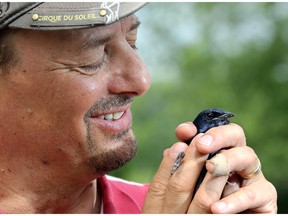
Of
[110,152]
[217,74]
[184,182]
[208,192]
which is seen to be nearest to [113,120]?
[110,152]

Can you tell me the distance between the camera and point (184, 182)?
2.53 metres

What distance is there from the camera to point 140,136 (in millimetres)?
19750

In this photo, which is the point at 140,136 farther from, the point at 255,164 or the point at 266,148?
the point at 255,164

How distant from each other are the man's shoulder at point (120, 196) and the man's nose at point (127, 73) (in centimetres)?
62

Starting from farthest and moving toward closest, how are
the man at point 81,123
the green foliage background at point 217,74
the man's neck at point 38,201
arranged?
the green foliage background at point 217,74, the man's neck at point 38,201, the man at point 81,123

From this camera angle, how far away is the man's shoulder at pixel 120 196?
310 cm

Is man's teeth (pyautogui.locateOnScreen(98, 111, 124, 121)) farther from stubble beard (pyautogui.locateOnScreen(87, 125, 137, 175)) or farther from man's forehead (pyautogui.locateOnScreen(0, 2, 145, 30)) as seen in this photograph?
man's forehead (pyautogui.locateOnScreen(0, 2, 145, 30))

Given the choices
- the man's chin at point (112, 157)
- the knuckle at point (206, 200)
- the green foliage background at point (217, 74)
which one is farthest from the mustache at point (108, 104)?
the green foliage background at point (217, 74)

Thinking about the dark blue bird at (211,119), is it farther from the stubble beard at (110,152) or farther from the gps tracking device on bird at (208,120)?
the stubble beard at (110,152)

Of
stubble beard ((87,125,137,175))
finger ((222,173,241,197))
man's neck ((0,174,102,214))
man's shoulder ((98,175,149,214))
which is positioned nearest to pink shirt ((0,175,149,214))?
man's shoulder ((98,175,149,214))

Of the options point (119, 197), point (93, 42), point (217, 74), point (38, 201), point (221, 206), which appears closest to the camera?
point (221, 206)

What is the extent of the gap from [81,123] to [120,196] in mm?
678

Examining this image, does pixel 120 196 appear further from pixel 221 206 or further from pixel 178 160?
pixel 221 206

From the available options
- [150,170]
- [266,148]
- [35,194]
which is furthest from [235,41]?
[35,194]
